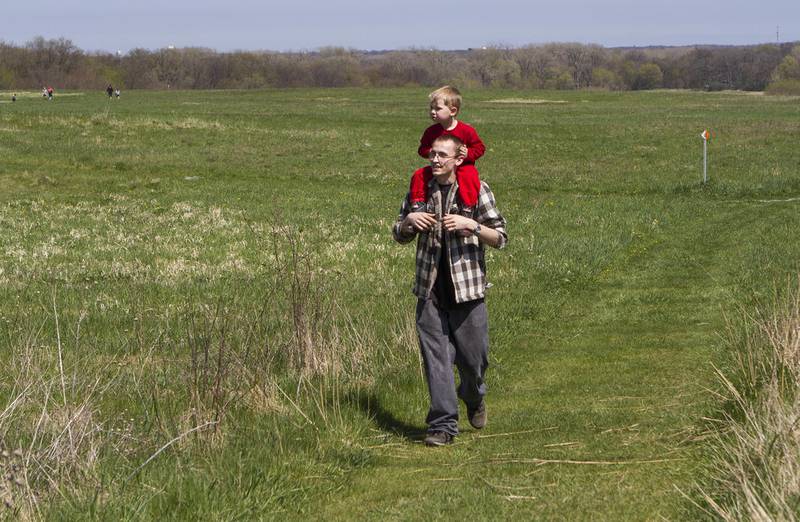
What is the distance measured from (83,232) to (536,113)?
2112 inches

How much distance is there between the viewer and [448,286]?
26.2 feet

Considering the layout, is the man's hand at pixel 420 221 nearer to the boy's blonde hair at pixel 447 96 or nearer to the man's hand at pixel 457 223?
the man's hand at pixel 457 223

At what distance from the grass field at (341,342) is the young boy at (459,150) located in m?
1.32

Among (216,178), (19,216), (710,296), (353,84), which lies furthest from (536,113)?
(353,84)

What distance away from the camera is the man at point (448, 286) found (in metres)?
7.85

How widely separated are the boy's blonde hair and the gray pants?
1334 mm

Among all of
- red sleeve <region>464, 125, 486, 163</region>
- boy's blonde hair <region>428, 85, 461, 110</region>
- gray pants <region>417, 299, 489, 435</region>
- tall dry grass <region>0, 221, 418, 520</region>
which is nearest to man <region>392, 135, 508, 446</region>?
gray pants <region>417, 299, 489, 435</region>

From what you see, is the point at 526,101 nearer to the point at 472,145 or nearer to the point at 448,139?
the point at 472,145

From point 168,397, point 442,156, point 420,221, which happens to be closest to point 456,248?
point 420,221

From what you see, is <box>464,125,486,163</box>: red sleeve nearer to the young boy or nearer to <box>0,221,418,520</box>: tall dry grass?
the young boy

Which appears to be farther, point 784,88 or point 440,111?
point 784,88

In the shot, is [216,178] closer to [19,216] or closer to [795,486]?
[19,216]

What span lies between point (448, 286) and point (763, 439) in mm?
2538

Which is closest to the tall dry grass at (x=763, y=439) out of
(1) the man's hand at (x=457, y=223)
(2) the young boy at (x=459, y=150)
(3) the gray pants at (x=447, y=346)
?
(3) the gray pants at (x=447, y=346)
